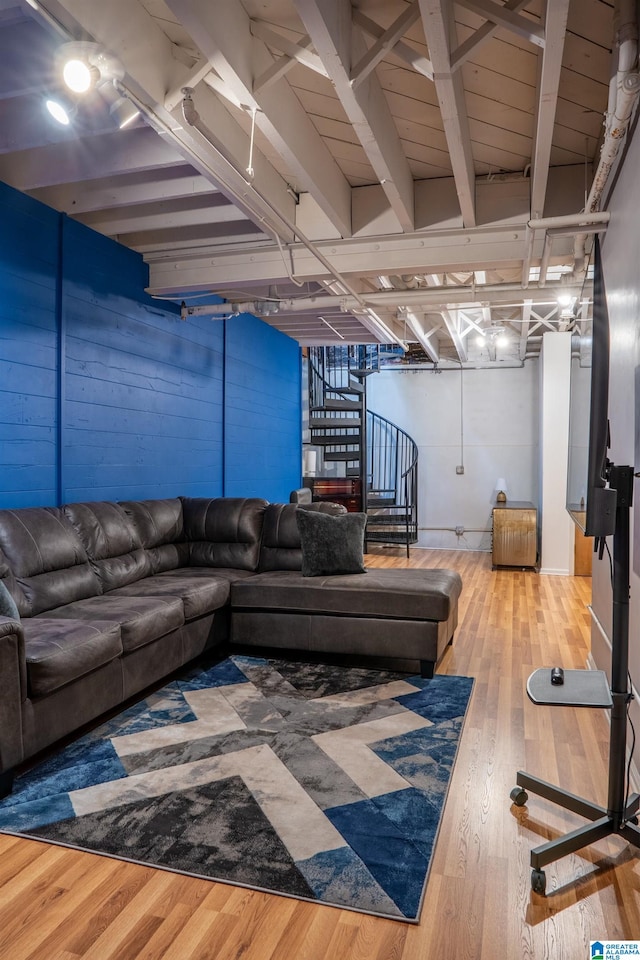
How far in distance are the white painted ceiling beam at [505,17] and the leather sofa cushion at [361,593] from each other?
2666 millimetres

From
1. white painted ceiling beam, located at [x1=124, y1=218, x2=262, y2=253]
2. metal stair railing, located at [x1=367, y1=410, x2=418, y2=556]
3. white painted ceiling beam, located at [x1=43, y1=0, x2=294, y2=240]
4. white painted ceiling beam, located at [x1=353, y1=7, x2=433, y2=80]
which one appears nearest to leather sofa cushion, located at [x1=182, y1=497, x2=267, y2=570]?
white painted ceiling beam, located at [x1=124, y1=218, x2=262, y2=253]

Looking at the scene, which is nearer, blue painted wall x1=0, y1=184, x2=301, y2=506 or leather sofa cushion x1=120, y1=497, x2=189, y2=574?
blue painted wall x1=0, y1=184, x2=301, y2=506

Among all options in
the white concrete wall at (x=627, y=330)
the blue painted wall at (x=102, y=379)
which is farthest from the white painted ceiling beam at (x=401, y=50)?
the blue painted wall at (x=102, y=379)

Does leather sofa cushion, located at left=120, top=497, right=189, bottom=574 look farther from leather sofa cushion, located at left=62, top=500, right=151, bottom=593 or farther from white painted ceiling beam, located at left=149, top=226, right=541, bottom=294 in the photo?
white painted ceiling beam, located at left=149, top=226, right=541, bottom=294

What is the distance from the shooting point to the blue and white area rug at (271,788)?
1.90 m

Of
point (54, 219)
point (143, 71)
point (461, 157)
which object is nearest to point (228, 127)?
point (143, 71)

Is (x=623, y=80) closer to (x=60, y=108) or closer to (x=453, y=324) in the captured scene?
(x=60, y=108)

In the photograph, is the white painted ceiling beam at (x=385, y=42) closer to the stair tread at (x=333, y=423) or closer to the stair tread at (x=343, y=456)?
the stair tread at (x=333, y=423)

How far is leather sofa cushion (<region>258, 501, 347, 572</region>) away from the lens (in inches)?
178

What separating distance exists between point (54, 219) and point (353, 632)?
10.4 ft

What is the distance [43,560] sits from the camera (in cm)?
328

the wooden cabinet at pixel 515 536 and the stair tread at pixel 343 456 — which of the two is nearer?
the wooden cabinet at pixel 515 536

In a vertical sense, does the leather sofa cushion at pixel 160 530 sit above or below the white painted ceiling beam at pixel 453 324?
below

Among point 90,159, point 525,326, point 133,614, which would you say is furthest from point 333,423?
point 133,614
